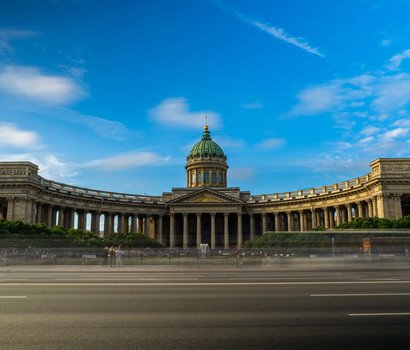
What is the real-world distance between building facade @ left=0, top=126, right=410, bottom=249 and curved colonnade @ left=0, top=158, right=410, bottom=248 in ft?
0.50

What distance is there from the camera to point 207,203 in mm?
95500

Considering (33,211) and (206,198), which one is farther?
(206,198)

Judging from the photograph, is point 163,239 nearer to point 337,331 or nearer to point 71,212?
point 71,212

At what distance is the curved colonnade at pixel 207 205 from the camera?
215 feet

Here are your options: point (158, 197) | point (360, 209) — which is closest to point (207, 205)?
point (158, 197)

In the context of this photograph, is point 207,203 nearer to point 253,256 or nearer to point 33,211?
point 33,211

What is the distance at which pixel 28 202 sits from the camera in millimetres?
67750

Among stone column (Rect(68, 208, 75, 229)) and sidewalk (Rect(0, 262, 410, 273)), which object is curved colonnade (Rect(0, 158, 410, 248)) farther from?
sidewalk (Rect(0, 262, 410, 273))

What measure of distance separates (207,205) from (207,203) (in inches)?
23.9

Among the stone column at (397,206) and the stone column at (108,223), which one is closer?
the stone column at (397,206)

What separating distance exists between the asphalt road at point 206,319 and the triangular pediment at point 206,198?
79.2 meters

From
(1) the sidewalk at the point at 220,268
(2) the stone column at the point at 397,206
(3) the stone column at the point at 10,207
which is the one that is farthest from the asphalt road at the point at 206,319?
(3) the stone column at the point at 10,207

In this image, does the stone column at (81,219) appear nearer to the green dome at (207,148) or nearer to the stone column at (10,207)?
the stone column at (10,207)

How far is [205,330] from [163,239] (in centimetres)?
10055
